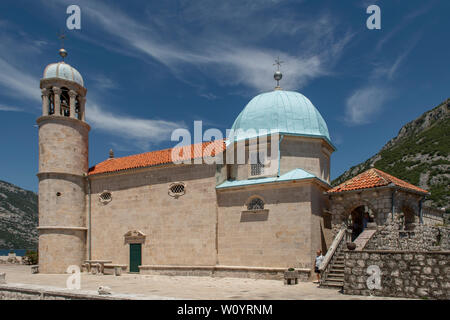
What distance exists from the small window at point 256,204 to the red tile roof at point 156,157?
3.46 m

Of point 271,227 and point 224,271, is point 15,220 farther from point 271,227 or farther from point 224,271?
point 271,227

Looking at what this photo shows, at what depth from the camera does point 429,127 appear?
71.4m

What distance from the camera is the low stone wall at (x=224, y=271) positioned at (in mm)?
18970

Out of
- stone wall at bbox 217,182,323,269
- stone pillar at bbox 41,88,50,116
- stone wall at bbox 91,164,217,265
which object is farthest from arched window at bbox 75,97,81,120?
stone wall at bbox 217,182,323,269

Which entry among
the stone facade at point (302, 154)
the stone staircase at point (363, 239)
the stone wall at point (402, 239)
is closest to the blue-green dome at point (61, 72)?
the stone facade at point (302, 154)

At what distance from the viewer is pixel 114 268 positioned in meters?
23.5

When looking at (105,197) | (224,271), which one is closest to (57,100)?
(105,197)

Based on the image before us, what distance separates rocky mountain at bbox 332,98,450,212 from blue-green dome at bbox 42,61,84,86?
44253mm

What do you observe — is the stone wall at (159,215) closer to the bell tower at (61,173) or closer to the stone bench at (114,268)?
the stone bench at (114,268)

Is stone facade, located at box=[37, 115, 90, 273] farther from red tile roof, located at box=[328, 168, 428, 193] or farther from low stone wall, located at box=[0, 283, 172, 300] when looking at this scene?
red tile roof, located at box=[328, 168, 428, 193]

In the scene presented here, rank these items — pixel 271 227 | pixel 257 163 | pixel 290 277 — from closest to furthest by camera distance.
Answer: pixel 290 277 → pixel 271 227 → pixel 257 163

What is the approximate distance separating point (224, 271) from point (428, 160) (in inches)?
1907

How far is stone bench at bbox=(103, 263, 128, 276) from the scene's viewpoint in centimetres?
2272
